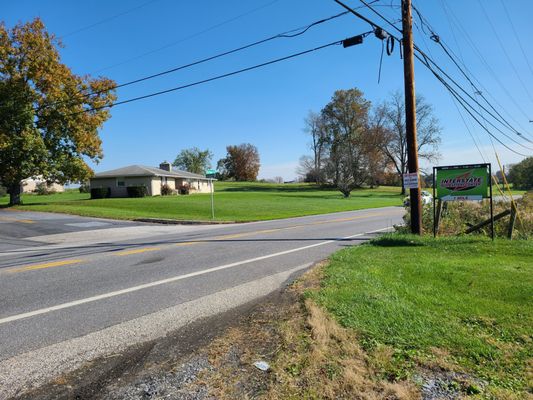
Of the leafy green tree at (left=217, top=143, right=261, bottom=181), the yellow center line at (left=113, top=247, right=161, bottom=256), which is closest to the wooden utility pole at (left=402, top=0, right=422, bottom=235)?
the yellow center line at (left=113, top=247, right=161, bottom=256)

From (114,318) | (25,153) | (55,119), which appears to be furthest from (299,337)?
(55,119)

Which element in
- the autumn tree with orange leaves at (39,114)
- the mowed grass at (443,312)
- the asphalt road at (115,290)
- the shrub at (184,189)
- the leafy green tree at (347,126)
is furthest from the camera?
the leafy green tree at (347,126)

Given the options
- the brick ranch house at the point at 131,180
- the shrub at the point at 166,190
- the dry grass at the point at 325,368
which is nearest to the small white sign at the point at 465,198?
the dry grass at the point at 325,368

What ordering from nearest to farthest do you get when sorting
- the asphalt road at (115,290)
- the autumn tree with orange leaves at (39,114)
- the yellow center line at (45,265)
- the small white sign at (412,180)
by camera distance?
1. the asphalt road at (115,290)
2. the yellow center line at (45,265)
3. the small white sign at (412,180)
4. the autumn tree with orange leaves at (39,114)

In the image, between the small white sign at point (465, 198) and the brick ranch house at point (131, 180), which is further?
the brick ranch house at point (131, 180)

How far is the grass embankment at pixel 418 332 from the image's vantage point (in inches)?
127

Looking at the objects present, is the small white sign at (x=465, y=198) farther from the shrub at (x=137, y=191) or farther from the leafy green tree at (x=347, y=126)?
the leafy green tree at (x=347, y=126)

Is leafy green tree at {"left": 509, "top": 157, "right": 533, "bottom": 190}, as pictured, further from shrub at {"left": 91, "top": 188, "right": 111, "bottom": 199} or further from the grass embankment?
the grass embankment

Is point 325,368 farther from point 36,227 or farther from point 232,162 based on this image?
point 232,162

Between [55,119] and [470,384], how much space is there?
36355mm

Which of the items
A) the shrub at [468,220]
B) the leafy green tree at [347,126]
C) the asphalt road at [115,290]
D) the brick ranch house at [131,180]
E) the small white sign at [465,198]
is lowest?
the asphalt road at [115,290]

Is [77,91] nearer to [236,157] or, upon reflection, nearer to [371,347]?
[371,347]

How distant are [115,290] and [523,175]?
96.9 meters

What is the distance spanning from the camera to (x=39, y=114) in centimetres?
3197
